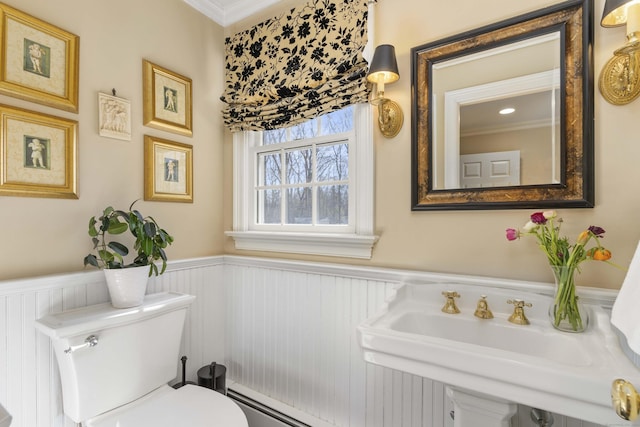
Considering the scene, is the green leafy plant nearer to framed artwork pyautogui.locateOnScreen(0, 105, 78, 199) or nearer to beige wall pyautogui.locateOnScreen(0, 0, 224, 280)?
beige wall pyautogui.locateOnScreen(0, 0, 224, 280)

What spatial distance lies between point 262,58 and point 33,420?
197 centimetres

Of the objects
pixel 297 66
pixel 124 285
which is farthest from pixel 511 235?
pixel 124 285

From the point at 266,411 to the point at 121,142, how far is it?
160 cm

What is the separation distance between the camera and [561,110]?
1067mm

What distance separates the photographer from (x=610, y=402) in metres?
0.63

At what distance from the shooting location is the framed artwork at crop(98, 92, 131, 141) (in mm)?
1396

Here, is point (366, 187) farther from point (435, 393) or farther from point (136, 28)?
point (136, 28)

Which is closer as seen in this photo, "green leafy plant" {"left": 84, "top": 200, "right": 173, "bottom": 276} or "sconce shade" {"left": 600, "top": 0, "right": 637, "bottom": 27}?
"sconce shade" {"left": 600, "top": 0, "right": 637, "bottom": 27}

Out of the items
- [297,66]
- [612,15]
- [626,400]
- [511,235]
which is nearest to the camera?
[626,400]

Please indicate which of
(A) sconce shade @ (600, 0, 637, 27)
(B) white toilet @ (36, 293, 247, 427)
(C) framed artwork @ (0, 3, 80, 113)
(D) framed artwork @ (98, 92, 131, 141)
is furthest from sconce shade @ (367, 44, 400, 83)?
(B) white toilet @ (36, 293, 247, 427)

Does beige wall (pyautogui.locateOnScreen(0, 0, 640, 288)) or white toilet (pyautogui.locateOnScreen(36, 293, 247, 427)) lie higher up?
beige wall (pyautogui.locateOnScreen(0, 0, 640, 288))

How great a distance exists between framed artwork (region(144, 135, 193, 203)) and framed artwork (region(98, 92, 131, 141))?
109mm

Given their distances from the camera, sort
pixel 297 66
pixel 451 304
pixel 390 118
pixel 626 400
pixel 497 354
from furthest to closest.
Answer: pixel 297 66
pixel 390 118
pixel 451 304
pixel 497 354
pixel 626 400

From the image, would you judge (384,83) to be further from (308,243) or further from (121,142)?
(121,142)
